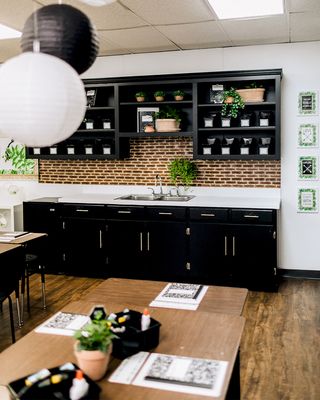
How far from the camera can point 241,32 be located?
5.77 m

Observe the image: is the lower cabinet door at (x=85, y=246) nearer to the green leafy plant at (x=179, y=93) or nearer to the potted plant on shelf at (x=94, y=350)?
the green leafy plant at (x=179, y=93)

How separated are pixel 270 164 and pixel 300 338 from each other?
2637mm

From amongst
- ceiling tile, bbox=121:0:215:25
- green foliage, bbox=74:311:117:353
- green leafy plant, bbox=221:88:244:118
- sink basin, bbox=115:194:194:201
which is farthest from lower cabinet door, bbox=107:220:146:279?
green foliage, bbox=74:311:117:353

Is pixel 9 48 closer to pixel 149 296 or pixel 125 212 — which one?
pixel 125 212

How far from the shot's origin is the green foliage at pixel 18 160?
7730 mm

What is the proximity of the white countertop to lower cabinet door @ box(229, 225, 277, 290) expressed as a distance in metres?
0.28

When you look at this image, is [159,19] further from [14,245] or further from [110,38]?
[14,245]

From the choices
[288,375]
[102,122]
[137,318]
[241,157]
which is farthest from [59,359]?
[102,122]

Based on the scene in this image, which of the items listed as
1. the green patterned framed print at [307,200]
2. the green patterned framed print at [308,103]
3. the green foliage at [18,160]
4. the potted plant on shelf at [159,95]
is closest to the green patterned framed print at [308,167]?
the green patterned framed print at [307,200]

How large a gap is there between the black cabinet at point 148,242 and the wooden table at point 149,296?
9.43 ft

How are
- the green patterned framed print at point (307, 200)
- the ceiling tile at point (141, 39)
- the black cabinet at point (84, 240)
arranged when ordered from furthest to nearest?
the black cabinet at point (84, 240)
the green patterned framed print at point (307, 200)
the ceiling tile at point (141, 39)

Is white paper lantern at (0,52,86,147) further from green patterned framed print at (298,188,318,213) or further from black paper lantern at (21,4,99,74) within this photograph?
green patterned framed print at (298,188,318,213)

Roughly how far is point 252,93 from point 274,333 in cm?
Result: 299

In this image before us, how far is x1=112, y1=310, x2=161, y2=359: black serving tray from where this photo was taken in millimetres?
2262
